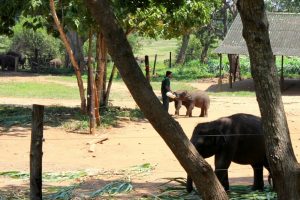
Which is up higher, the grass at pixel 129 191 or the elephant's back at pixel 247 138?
the elephant's back at pixel 247 138

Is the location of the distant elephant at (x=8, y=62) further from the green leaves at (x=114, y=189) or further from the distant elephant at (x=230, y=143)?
the distant elephant at (x=230, y=143)

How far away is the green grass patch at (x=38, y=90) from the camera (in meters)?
26.6

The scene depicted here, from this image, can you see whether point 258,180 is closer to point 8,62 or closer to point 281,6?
point 8,62

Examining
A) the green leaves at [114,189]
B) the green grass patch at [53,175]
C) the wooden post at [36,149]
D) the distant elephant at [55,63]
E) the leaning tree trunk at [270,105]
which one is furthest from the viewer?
the distant elephant at [55,63]

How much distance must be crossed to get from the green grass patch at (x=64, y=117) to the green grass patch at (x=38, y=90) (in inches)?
229

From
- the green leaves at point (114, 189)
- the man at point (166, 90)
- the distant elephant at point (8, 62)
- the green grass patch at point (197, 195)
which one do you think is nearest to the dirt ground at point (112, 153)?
the green leaves at point (114, 189)

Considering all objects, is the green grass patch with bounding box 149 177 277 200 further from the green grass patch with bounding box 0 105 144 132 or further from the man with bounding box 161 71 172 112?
the man with bounding box 161 71 172 112

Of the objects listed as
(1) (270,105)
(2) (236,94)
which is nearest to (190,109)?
(2) (236,94)

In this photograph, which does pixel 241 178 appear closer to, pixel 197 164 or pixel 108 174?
pixel 108 174

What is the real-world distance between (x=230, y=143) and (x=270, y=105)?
10.8 feet

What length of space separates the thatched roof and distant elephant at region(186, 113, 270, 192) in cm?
2167

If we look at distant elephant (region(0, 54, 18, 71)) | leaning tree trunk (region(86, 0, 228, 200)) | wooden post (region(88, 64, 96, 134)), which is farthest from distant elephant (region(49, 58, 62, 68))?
leaning tree trunk (region(86, 0, 228, 200))

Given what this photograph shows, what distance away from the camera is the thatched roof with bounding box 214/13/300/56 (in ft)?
100

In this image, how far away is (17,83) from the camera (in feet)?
109
